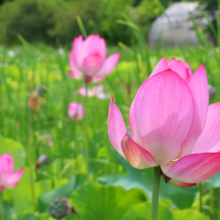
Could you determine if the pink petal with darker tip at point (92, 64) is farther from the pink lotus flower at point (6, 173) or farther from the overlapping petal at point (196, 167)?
the overlapping petal at point (196, 167)

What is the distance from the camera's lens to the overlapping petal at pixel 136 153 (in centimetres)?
17

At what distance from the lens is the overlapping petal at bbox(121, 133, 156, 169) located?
17 centimetres

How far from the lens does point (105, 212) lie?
0.38 metres

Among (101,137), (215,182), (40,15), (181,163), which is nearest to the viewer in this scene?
(181,163)

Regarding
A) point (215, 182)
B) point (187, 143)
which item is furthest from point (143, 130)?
point (215, 182)

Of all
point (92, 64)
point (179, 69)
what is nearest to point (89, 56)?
point (92, 64)

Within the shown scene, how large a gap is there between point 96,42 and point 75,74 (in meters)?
0.09

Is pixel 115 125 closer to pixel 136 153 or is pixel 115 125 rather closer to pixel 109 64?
pixel 136 153

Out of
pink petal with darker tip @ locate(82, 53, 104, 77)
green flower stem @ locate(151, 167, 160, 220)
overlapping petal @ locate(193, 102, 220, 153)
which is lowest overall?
green flower stem @ locate(151, 167, 160, 220)

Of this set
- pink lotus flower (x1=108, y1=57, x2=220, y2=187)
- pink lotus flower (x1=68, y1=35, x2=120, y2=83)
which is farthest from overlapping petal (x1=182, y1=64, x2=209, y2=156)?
pink lotus flower (x1=68, y1=35, x2=120, y2=83)

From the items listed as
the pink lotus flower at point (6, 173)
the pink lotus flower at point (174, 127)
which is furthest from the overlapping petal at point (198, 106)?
the pink lotus flower at point (6, 173)

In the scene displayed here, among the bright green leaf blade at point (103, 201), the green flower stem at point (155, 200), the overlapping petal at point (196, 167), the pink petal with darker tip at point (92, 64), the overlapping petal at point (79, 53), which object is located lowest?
the bright green leaf blade at point (103, 201)

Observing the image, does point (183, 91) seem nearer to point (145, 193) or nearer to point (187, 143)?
point (187, 143)

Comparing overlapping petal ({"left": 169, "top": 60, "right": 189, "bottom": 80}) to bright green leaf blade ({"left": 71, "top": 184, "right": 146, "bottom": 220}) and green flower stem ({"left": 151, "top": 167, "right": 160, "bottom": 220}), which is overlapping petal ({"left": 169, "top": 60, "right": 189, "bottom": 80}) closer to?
green flower stem ({"left": 151, "top": 167, "right": 160, "bottom": 220})
